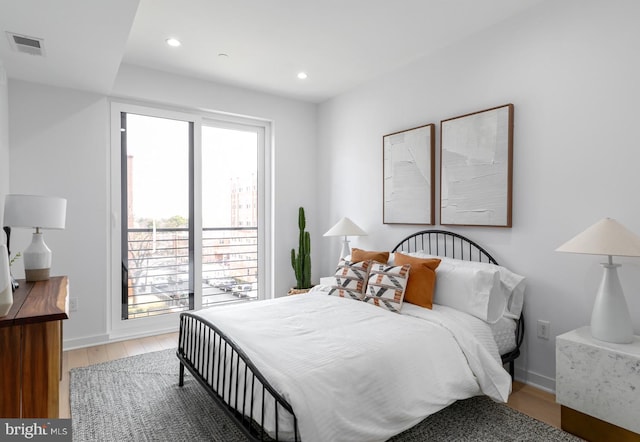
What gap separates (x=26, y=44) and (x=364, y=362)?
2.98 metres

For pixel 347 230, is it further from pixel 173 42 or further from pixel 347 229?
pixel 173 42

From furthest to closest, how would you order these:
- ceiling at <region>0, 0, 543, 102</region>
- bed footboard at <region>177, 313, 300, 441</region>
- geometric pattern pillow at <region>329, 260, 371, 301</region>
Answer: geometric pattern pillow at <region>329, 260, 371, 301</region> < ceiling at <region>0, 0, 543, 102</region> < bed footboard at <region>177, 313, 300, 441</region>

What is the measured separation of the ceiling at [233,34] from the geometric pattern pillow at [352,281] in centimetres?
194

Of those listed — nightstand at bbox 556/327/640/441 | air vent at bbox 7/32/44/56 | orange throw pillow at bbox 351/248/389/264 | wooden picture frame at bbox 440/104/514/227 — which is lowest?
nightstand at bbox 556/327/640/441

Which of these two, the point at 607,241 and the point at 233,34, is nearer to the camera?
the point at 607,241

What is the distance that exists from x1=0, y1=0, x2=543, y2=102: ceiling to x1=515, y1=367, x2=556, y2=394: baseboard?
8.76 ft

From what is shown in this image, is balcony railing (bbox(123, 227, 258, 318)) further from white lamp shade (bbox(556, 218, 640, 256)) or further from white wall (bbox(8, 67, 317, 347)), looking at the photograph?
white lamp shade (bbox(556, 218, 640, 256))

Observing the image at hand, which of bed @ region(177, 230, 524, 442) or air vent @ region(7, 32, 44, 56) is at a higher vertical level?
air vent @ region(7, 32, 44, 56)

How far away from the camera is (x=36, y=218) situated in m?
2.41

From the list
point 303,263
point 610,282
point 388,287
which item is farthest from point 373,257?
point 610,282

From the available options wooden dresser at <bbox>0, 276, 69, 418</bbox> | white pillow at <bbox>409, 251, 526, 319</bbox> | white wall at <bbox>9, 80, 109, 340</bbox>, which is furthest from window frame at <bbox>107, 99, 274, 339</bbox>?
white pillow at <bbox>409, 251, 526, 319</bbox>

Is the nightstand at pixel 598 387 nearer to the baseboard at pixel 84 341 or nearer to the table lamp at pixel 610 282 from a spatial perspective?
the table lamp at pixel 610 282

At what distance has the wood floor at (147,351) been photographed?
2.34 meters

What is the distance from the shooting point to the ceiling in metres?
2.23
